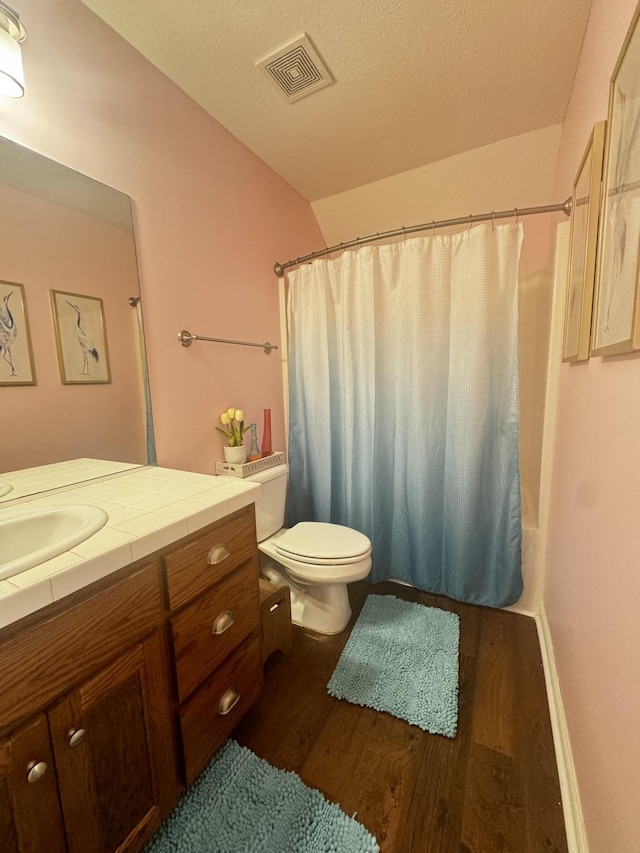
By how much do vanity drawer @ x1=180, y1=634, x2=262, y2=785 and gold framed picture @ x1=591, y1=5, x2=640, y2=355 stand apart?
1272 millimetres

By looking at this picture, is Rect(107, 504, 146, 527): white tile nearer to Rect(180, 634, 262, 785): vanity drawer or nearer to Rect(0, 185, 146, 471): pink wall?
Rect(0, 185, 146, 471): pink wall

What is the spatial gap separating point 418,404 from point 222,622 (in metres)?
1.24

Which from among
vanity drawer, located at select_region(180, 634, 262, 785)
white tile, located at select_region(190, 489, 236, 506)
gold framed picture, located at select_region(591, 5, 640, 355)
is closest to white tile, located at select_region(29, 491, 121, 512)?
white tile, located at select_region(190, 489, 236, 506)

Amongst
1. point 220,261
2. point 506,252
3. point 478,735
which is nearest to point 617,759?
point 478,735

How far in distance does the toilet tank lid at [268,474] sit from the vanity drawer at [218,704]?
0.66m

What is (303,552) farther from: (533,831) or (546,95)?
(546,95)

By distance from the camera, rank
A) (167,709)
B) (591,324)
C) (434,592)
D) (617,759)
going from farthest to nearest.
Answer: (434,592) < (591,324) < (167,709) < (617,759)

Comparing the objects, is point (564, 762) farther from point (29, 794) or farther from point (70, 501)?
point (70, 501)

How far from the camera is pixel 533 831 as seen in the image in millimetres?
846

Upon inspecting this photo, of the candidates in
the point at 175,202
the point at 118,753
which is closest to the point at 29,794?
the point at 118,753

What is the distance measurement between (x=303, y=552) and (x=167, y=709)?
2.31ft

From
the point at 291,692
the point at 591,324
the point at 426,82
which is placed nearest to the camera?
the point at 591,324

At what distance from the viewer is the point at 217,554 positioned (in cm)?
92

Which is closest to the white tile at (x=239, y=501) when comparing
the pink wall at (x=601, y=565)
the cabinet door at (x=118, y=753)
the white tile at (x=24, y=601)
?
the cabinet door at (x=118, y=753)
